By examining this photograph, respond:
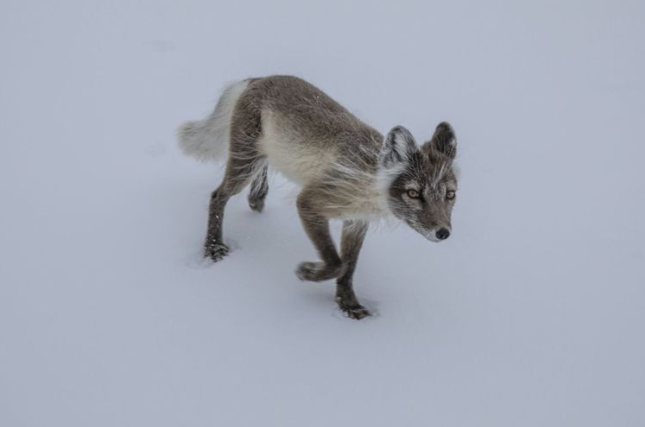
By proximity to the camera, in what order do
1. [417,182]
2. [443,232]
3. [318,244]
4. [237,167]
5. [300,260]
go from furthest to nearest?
[300,260]
[237,167]
[318,244]
[417,182]
[443,232]

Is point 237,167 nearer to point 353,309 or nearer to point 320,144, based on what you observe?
point 320,144

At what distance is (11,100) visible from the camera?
7.70 m

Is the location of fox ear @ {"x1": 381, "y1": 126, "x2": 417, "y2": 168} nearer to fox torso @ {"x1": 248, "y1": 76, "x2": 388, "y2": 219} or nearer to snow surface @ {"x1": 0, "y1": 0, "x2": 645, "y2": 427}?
fox torso @ {"x1": 248, "y1": 76, "x2": 388, "y2": 219}

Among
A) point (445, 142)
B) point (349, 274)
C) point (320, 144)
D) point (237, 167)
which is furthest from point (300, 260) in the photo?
point (445, 142)

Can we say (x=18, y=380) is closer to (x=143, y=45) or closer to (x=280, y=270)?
(x=280, y=270)

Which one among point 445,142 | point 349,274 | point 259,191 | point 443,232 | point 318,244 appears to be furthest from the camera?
point 259,191

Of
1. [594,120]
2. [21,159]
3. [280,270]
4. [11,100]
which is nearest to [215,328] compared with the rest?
[280,270]

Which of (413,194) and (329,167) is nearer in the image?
(413,194)

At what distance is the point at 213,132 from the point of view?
19.5ft

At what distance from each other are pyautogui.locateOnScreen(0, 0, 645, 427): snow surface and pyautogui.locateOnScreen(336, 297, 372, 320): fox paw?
0.31ft

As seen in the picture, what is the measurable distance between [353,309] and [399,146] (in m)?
1.53

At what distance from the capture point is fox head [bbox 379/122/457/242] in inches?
157

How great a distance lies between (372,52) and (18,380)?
8.54 meters

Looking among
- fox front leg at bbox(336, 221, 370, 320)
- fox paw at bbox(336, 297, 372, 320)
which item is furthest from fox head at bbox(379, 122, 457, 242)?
fox paw at bbox(336, 297, 372, 320)
